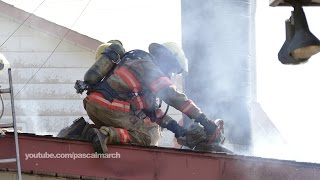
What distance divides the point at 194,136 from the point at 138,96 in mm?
761

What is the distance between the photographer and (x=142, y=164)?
7.97 meters

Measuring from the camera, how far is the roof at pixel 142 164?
7898 mm

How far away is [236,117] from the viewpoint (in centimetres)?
1105

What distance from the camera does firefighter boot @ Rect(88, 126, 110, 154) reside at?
7.93 m

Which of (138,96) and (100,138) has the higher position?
(138,96)

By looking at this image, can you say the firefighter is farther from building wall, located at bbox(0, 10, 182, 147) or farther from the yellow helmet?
building wall, located at bbox(0, 10, 182, 147)

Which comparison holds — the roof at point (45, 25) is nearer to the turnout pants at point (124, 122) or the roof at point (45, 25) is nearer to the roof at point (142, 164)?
the turnout pants at point (124, 122)

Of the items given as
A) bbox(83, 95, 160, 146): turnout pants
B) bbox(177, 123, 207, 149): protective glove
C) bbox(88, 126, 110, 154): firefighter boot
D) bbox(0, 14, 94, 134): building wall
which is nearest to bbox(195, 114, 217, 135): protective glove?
bbox(177, 123, 207, 149): protective glove

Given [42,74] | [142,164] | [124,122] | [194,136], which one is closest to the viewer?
[142,164]

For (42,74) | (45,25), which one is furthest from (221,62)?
(42,74)

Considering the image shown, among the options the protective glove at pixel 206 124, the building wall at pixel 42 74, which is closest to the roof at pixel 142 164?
the protective glove at pixel 206 124

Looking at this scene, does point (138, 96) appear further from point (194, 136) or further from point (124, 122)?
point (194, 136)

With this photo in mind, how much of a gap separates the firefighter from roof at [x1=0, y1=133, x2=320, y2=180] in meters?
0.49

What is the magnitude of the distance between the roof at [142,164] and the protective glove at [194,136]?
38.8 inches
